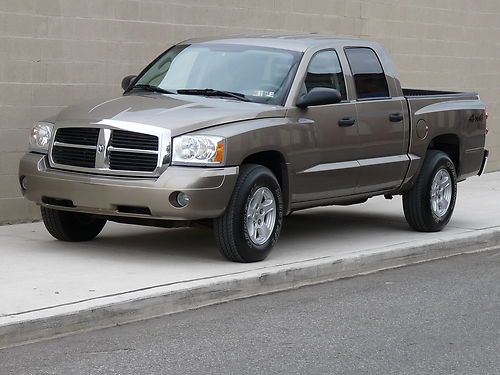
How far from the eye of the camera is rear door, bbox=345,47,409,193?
36.1ft

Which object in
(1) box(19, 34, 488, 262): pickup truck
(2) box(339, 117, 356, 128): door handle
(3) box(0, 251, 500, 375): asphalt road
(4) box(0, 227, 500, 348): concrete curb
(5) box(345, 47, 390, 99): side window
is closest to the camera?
(3) box(0, 251, 500, 375): asphalt road

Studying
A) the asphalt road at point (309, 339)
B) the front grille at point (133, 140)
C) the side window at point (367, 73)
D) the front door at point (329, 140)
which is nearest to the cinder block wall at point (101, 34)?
the front grille at point (133, 140)

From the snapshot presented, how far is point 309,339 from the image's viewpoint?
755cm

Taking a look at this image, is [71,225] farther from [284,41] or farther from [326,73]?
[326,73]

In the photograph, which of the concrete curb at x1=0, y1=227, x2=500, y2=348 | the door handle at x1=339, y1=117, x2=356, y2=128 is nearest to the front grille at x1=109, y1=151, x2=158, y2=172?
the concrete curb at x1=0, y1=227, x2=500, y2=348

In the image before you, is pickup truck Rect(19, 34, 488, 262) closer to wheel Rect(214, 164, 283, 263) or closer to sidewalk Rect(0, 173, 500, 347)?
wheel Rect(214, 164, 283, 263)

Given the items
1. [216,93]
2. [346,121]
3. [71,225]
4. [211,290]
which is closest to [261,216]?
[216,93]

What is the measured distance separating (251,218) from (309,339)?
7.65 ft

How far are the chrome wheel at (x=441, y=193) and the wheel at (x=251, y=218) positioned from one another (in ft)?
8.49

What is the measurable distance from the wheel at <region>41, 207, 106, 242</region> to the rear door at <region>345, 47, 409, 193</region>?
2622mm

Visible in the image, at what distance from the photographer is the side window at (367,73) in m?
11.2

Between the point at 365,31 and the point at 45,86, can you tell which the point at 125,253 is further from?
the point at 365,31

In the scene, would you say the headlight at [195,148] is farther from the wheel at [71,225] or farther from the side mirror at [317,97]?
the wheel at [71,225]

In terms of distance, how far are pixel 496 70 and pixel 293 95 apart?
9.44m
